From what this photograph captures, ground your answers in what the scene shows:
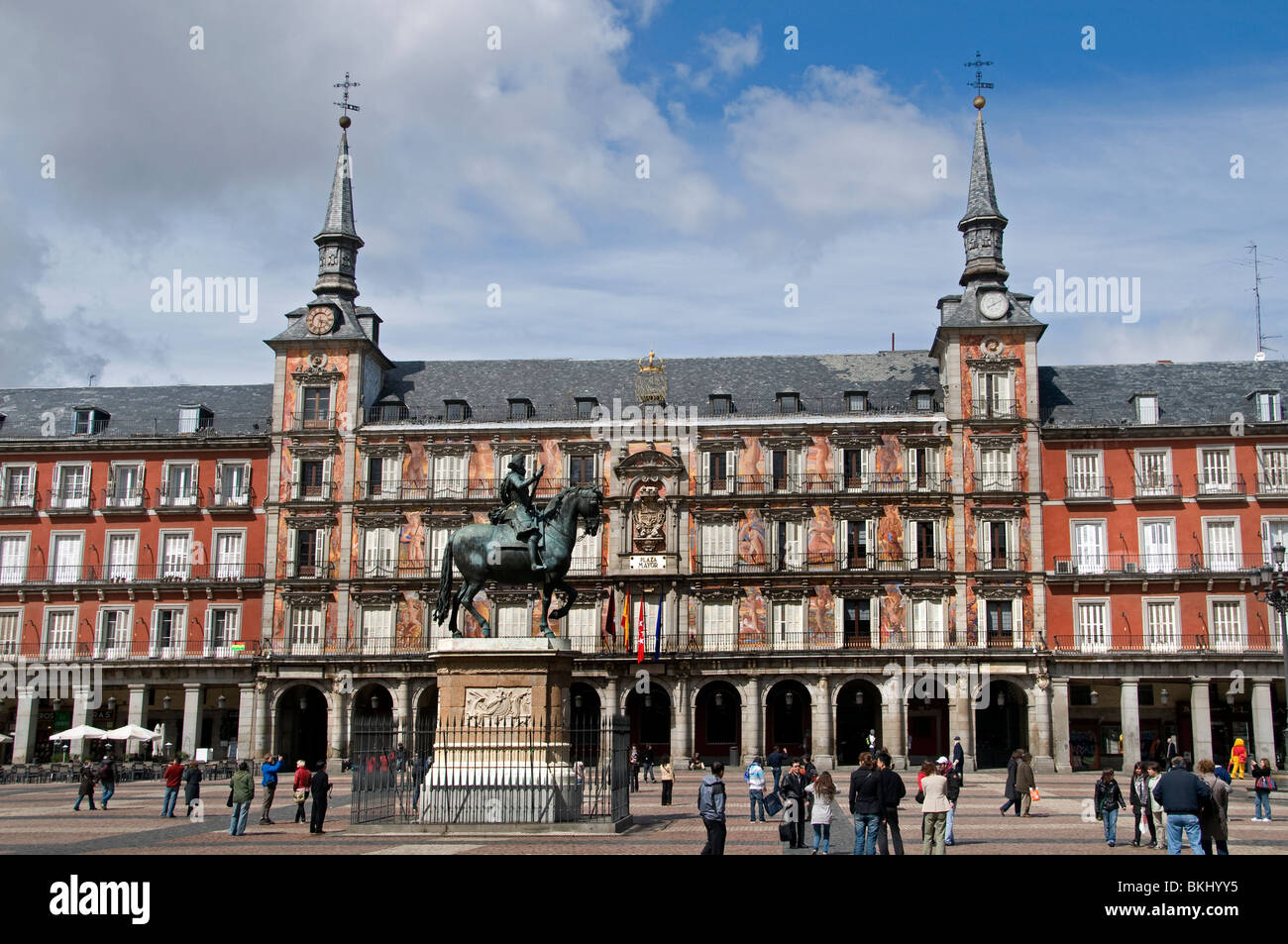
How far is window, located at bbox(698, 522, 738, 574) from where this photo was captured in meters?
57.0

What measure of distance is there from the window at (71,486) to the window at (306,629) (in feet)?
41.0

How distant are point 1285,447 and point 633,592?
29979 mm

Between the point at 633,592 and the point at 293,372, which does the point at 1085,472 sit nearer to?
the point at 633,592

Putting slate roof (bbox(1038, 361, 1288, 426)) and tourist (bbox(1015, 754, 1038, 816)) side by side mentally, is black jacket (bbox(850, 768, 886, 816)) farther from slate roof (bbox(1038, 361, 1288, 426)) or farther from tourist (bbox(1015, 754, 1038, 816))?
slate roof (bbox(1038, 361, 1288, 426))

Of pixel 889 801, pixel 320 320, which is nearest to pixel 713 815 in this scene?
pixel 889 801

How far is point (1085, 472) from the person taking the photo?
56375mm

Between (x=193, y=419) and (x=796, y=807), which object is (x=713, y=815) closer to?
(x=796, y=807)

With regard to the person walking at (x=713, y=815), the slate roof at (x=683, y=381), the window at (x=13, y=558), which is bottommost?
the person walking at (x=713, y=815)

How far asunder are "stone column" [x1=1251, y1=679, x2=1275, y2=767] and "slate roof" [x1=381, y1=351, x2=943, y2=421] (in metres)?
18.9

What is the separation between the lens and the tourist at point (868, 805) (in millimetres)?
18312

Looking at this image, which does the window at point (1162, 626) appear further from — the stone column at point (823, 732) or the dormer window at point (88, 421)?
the dormer window at point (88, 421)

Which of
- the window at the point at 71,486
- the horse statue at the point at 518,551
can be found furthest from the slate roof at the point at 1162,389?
the window at the point at 71,486

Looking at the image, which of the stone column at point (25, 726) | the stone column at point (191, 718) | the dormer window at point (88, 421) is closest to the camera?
the stone column at point (191, 718)

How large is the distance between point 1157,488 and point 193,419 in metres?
46.4
